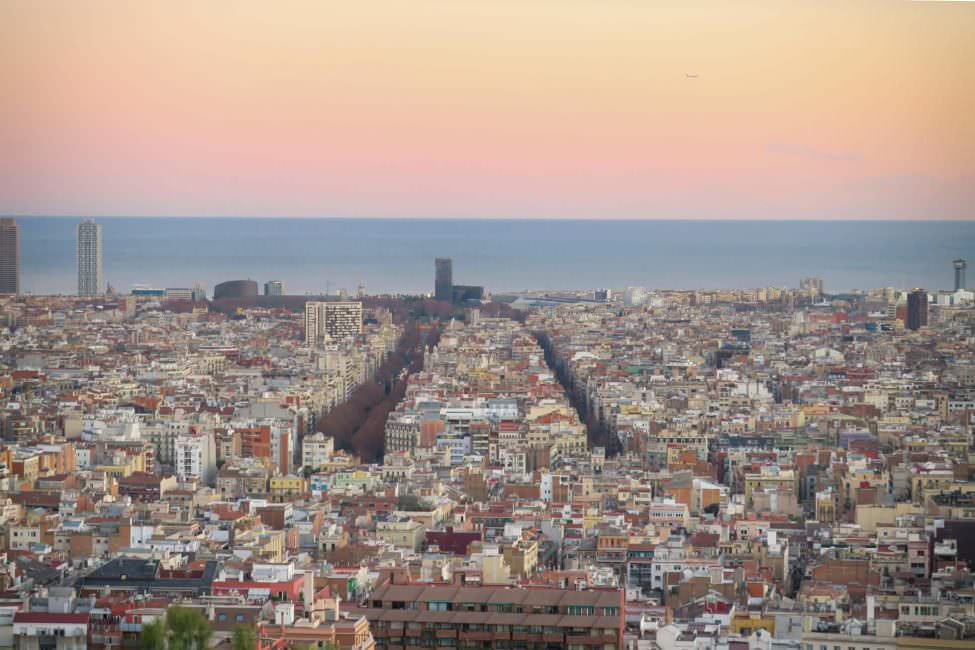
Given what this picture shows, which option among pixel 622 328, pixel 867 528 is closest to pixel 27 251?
pixel 622 328

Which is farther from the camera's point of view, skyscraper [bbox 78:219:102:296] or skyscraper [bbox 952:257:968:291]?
skyscraper [bbox 78:219:102:296]

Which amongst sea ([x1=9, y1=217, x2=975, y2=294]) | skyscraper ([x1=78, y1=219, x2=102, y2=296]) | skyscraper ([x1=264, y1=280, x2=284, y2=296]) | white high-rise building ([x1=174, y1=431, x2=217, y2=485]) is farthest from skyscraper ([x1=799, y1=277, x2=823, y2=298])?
white high-rise building ([x1=174, y1=431, x2=217, y2=485])

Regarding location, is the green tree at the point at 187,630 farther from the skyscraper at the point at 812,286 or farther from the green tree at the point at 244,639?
the skyscraper at the point at 812,286

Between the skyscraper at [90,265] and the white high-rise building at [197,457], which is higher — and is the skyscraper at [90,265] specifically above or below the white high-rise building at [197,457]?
above

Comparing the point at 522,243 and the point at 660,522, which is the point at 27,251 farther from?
the point at 522,243

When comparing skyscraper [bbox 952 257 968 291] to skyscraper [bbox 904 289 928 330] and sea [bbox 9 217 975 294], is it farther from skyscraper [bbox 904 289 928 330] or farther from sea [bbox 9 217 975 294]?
skyscraper [bbox 904 289 928 330]

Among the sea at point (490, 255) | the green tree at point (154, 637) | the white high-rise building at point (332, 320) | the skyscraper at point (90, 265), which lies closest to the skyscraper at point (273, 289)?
the sea at point (490, 255)
